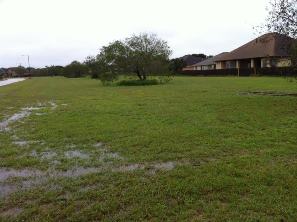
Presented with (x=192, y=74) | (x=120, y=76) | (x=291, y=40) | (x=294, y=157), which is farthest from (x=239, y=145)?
(x=192, y=74)

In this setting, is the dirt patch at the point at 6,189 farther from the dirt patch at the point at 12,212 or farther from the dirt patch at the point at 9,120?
the dirt patch at the point at 9,120

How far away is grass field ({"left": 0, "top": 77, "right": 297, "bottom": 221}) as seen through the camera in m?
4.54

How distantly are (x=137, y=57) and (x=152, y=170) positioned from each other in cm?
3208

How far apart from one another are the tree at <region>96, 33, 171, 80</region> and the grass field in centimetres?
2699

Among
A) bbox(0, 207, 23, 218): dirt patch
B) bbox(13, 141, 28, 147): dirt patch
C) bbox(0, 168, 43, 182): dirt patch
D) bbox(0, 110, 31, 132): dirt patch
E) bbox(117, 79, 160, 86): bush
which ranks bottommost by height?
bbox(0, 207, 23, 218): dirt patch

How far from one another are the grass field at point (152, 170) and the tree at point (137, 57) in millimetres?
26993

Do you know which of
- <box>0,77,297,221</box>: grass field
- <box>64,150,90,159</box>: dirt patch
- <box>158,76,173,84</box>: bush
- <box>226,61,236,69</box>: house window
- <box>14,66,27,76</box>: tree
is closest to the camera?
<box>0,77,297,221</box>: grass field

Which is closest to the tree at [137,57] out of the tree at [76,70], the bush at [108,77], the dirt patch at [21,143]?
the bush at [108,77]

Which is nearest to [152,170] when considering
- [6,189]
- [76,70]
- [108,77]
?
[6,189]

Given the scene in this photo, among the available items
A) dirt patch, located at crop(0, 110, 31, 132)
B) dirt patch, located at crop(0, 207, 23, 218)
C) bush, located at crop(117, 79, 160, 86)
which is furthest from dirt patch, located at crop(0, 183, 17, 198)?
bush, located at crop(117, 79, 160, 86)

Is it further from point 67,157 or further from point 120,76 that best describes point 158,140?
point 120,76

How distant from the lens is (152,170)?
626cm

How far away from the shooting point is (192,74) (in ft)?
230

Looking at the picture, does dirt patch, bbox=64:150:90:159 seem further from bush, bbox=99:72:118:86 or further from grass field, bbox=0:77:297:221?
bush, bbox=99:72:118:86
